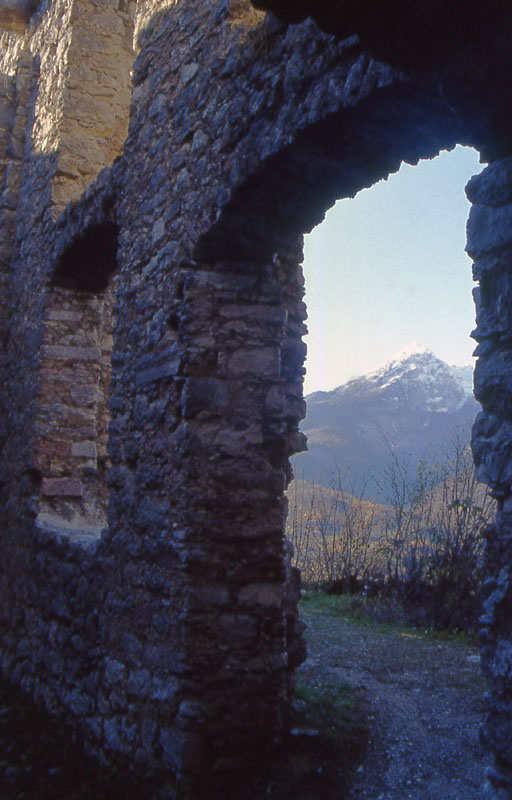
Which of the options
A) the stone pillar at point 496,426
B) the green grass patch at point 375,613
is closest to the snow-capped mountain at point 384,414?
the green grass patch at point 375,613

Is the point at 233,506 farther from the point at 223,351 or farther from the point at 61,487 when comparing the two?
the point at 61,487

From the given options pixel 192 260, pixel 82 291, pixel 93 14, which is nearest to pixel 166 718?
pixel 192 260

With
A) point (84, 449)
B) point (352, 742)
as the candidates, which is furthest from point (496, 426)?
point (84, 449)

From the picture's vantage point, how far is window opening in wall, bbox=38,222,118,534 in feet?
18.0

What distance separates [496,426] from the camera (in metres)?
1.95

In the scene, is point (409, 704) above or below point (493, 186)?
below

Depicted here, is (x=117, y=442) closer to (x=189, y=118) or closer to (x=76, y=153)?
(x=189, y=118)

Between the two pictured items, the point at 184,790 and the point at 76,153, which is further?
the point at 76,153

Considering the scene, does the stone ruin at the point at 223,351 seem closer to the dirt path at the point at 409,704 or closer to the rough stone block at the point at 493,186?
the rough stone block at the point at 493,186

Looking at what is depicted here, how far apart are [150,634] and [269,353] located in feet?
5.17

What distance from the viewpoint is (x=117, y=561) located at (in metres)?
3.90

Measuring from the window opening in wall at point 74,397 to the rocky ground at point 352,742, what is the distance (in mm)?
1478

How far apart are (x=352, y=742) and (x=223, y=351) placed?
2199 millimetres

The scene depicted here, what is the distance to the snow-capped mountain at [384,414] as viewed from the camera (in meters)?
31.4
